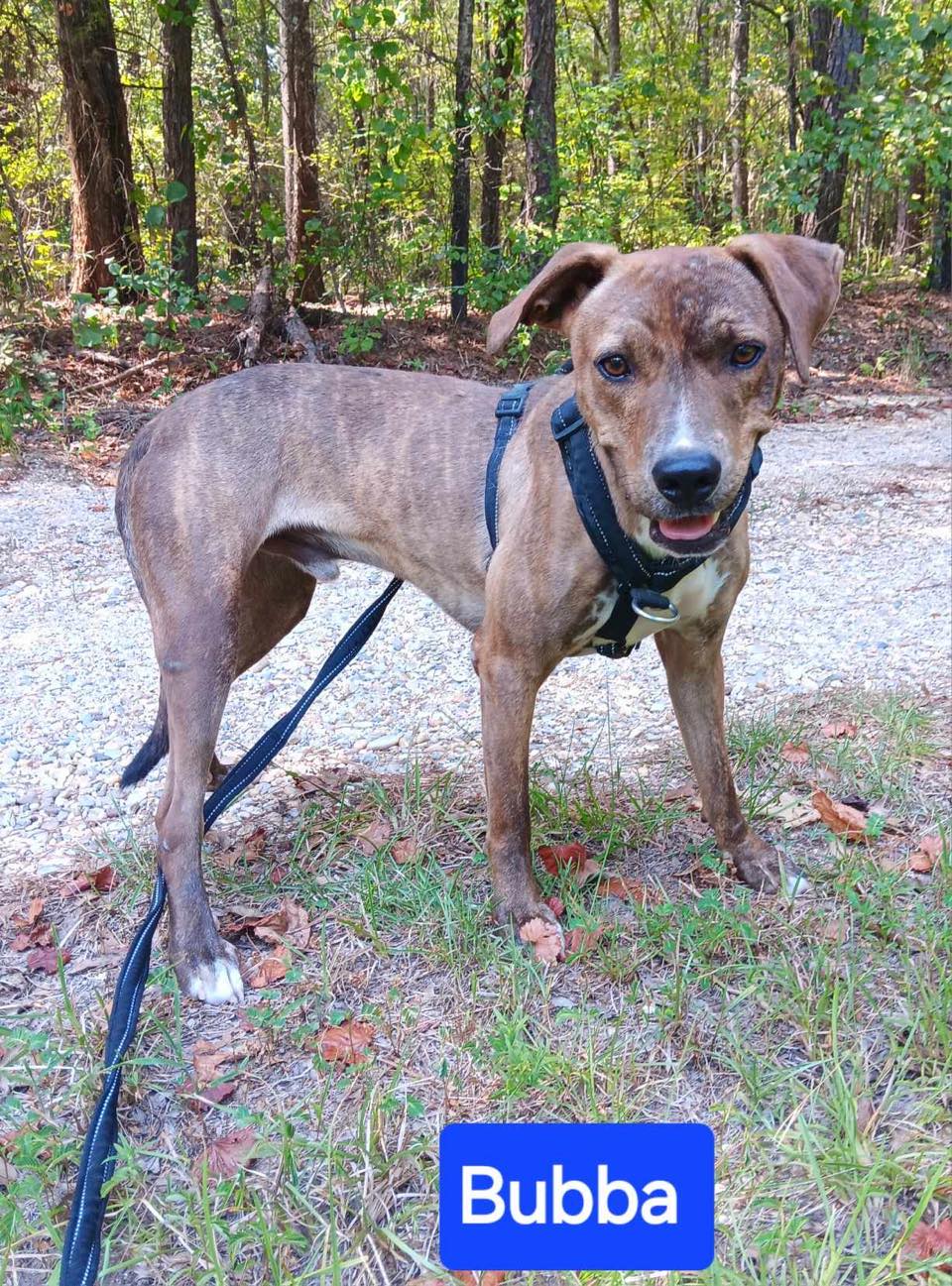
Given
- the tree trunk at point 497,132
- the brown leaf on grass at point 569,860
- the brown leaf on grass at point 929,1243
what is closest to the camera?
the brown leaf on grass at point 929,1243

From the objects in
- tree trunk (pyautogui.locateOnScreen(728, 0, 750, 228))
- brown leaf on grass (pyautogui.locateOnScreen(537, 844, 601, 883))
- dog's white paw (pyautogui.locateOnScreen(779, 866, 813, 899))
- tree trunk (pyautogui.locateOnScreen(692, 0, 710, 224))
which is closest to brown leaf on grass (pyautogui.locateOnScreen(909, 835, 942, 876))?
dog's white paw (pyautogui.locateOnScreen(779, 866, 813, 899))

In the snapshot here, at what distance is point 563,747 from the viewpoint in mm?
4363

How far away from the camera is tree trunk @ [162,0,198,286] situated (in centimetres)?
1049

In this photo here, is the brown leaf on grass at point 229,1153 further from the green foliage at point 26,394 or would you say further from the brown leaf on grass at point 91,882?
the green foliage at point 26,394

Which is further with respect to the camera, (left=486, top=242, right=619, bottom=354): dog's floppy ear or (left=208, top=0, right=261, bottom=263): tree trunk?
(left=208, top=0, right=261, bottom=263): tree trunk

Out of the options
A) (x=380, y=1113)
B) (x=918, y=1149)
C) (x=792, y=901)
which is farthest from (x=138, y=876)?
(x=918, y=1149)

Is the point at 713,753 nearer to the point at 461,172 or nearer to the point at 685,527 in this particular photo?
the point at 685,527

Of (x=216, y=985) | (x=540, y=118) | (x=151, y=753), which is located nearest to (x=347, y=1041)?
(x=216, y=985)

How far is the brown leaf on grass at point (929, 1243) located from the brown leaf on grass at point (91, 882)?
2.47 meters

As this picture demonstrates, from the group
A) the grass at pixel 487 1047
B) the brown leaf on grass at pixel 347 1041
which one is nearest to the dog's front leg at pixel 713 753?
the grass at pixel 487 1047

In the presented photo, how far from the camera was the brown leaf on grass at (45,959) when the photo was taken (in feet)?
9.92

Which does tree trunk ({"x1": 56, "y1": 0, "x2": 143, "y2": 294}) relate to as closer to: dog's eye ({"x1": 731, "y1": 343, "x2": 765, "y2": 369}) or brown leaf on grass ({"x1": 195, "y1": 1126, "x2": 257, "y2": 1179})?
dog's eye ({"x1": 731, "y1": 343, "x2": 765, "y2": 369})

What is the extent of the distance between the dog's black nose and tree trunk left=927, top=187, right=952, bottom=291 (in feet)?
53.9

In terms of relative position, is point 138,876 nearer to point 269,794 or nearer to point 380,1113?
point 269,794
